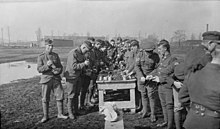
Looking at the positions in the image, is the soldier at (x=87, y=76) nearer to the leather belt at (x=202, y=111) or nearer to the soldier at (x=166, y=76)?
the soldier at (x=166, y=76)

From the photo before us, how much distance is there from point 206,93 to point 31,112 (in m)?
2.32

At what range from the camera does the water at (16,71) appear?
8.19ft

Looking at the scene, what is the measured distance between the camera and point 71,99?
2.84 m

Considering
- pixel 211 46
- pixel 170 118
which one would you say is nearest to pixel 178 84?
pixel 170 118

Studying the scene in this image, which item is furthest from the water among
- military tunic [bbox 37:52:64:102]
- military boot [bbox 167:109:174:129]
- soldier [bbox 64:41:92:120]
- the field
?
military boot [bbox 167:109:174:129]

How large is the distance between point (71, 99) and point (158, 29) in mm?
1502

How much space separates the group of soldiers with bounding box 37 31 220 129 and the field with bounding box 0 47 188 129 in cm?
13

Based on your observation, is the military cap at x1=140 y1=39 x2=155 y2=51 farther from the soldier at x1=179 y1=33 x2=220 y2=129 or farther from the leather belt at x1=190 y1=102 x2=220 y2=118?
the leather belt at x1=190 y1=102 x2=220 y2=118

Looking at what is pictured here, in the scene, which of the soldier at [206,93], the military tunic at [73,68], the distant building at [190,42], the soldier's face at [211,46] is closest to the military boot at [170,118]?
the distant building at [190,42]

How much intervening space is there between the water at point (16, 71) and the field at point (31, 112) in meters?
0.07

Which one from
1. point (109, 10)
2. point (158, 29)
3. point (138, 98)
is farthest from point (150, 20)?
point (138, 98)

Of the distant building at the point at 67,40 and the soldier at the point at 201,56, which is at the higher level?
the distant building at the point at 67,40

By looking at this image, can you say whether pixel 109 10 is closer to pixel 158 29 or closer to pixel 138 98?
pixel 158 29

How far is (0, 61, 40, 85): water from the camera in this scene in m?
2.50
